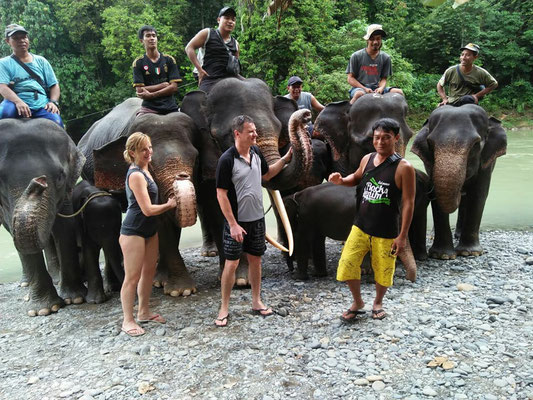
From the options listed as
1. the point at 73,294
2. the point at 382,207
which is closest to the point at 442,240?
the point at 382,207

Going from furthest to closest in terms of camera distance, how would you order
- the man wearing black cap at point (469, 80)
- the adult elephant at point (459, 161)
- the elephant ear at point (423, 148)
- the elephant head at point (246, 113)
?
the man wearing black cap at point (469, 80)
the elephant ear at point (423, 148)
the adult elephant at point (459, 161)
the elephant head at point (246, 113)

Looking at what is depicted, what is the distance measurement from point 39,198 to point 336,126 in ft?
13.2

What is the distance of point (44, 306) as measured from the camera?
557 centimetres

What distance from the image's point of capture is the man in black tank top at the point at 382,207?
13.1 ft

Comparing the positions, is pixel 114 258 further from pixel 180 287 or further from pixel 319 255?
pixel 319 255

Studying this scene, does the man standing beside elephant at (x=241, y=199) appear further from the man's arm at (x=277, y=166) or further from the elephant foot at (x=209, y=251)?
the elephant foot at (x=209, y=251)

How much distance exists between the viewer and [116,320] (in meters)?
5.07

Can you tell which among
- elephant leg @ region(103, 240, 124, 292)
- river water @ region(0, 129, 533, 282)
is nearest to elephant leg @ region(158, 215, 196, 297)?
elephant leg @ region(103, 240, 124, 292)

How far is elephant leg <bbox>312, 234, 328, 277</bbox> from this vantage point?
19.9 ft

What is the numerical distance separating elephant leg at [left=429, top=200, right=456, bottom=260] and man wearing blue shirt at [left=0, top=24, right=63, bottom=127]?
5047 millimetres

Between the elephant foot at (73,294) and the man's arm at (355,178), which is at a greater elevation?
the man's arm at (355,178)

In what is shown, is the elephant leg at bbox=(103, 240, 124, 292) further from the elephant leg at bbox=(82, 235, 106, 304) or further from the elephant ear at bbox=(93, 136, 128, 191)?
the elephant ear at bbox=(93, 136, 128, 191)

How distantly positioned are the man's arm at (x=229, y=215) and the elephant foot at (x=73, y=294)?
2.60 metres

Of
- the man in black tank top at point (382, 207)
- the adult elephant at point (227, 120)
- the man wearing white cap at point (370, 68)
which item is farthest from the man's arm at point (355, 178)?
the man wearing white cap at point (370, 68)
